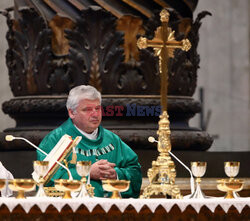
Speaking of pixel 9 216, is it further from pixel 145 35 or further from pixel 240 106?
pixel 240 106

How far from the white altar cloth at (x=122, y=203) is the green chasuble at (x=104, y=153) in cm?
95

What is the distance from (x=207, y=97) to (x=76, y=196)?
12.3 meters

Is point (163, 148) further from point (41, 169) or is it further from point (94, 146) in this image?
point (41, 169)

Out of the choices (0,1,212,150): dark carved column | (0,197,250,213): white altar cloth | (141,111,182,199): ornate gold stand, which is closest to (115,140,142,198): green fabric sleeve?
(141,111,182,199): ornate gold stand

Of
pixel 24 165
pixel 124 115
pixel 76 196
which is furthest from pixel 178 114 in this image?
pixel 76 196

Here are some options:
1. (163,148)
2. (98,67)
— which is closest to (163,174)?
(163,148)

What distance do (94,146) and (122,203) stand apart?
1.20 meters

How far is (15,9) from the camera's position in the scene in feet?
32.0

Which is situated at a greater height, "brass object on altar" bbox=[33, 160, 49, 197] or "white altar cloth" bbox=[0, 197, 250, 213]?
"brass object on altar" bbox=[33, 160, 49, 197]

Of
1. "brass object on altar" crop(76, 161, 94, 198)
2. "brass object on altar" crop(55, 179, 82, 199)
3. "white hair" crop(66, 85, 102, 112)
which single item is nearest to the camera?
"brass object on altar" crop(55, 179, 82, 199)

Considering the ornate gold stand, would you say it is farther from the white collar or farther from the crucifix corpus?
the white collar

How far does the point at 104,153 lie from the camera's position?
694 centimetres

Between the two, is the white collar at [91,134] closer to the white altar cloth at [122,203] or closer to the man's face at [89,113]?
the man's face at [89,113]

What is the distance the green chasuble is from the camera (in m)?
6.79
